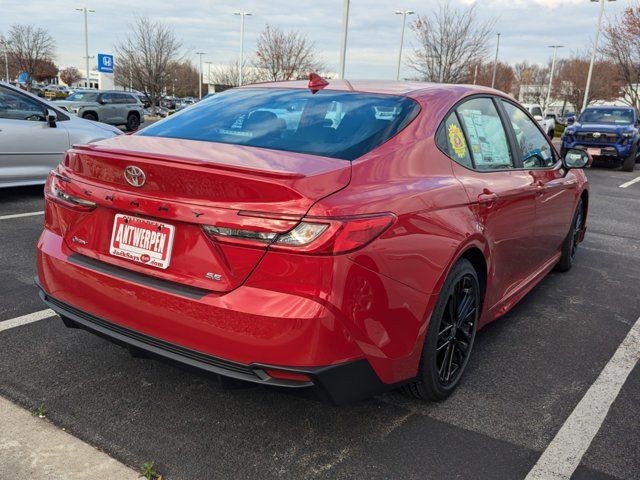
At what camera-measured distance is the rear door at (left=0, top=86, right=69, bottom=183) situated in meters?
6.96

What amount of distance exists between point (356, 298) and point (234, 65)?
50.7 meters

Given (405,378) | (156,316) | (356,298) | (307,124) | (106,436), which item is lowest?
(106,436)

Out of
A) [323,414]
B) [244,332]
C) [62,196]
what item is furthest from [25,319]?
[244,332]

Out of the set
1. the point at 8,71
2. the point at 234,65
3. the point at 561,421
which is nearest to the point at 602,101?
the point at 234,65

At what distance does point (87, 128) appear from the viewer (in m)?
7.88

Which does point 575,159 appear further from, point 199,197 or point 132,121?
point 132,121

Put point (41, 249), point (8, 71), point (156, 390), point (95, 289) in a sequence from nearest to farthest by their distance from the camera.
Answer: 1. point (95, 289)
2. point (41, 249)
3. point (156, 390)
4. point (8, 71)

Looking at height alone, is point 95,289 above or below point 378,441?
above

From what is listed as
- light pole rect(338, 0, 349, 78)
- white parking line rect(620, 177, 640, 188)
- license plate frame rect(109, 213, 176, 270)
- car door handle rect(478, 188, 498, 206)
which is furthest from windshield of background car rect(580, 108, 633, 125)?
license plate frame rect(109, 213, 176, 270)

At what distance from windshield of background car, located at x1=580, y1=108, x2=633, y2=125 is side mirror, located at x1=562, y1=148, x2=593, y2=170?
43.6 feet

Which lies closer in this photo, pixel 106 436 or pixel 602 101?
pixel 106 436

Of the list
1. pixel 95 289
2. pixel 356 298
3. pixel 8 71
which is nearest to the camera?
pixel 356 298

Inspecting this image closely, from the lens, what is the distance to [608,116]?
54.5 ft

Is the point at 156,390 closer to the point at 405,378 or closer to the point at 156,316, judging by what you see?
the point at 156,316
